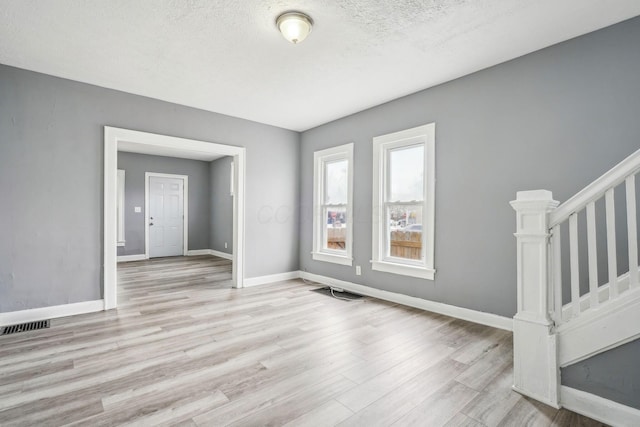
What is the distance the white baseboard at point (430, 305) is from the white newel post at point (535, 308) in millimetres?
1133

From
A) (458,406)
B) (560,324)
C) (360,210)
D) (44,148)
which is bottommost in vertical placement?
(458,406)

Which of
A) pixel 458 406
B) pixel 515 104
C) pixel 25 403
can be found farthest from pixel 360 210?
pixel 25 403

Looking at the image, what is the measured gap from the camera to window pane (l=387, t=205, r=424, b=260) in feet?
12.7

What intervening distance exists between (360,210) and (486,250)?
1825 millimetres

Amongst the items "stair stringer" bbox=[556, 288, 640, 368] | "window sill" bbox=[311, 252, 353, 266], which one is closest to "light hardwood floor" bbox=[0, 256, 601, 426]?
"stair stringer" bbox=[556, 288, 640, 368]

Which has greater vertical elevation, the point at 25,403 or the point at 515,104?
the point at 515,104

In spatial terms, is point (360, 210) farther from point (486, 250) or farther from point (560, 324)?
point (560, 324)

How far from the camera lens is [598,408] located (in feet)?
5.62

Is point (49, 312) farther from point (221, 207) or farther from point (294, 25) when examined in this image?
point (221, 207)

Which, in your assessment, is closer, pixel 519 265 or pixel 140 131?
pixel 519 265

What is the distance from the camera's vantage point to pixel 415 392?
197cm

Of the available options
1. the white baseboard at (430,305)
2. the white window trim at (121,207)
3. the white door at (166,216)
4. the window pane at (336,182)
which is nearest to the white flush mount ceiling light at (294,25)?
the window pane at (336,182)

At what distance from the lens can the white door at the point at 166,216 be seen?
25.6 feet

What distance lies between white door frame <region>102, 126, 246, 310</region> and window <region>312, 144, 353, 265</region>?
1.25m
